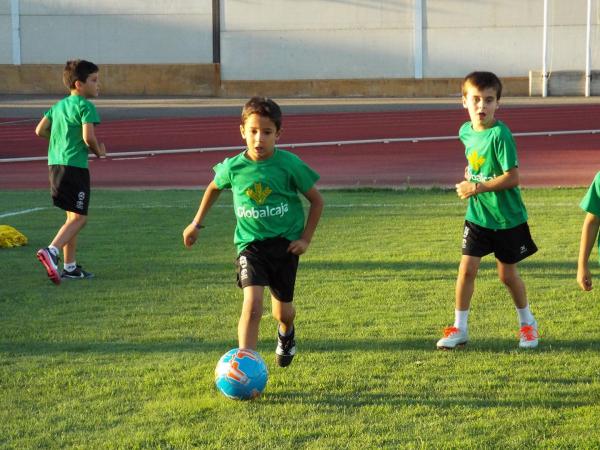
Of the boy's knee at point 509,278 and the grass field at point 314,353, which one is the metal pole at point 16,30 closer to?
the grass field at point 314,353

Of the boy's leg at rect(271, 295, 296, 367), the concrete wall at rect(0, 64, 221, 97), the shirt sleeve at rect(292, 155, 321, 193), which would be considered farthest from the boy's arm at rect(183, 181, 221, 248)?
the concrete wall at rect(0, 64, 221, 97)

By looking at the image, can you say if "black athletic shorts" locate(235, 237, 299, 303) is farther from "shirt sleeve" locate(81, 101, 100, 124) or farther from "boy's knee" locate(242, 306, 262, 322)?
"shirt sleeve" locate(81, 101, 100, 124)

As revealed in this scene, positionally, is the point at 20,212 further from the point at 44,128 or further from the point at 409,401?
the point at 409,401

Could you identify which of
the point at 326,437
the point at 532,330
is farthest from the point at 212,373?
the point at 532,330

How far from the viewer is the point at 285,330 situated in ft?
20.5

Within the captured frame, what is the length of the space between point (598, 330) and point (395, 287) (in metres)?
2.06

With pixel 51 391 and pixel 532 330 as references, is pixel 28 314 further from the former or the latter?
pixel 532 330

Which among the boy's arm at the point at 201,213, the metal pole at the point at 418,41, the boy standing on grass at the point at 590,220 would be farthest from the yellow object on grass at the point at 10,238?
the metal pole at the point at 418,41

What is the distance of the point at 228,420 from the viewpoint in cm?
537

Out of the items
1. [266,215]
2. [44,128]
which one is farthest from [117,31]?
[266,215]

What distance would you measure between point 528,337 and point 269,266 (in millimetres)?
1732

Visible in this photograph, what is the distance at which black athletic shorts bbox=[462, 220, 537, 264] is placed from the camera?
6883 mm

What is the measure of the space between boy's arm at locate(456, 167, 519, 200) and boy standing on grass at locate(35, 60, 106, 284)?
12.9 feet

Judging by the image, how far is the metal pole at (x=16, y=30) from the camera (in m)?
47.7
